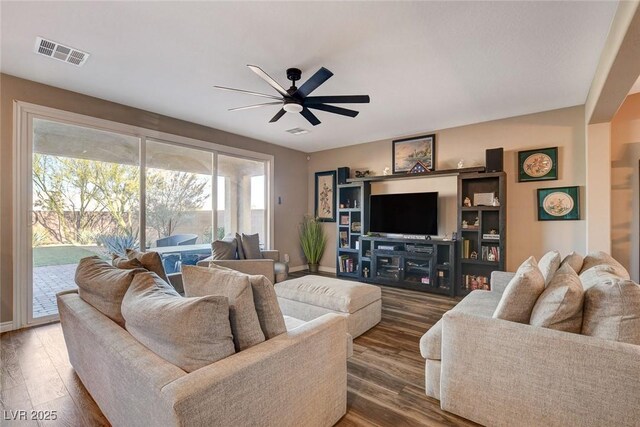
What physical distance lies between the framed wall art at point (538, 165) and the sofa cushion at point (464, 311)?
210 centimetres

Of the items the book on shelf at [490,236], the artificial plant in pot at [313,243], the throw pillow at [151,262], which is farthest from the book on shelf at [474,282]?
the throw pillow at [151,262]

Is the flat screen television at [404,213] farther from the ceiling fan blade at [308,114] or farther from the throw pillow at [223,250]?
the throw pillow at [223,250]

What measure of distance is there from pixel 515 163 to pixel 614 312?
3.21 m

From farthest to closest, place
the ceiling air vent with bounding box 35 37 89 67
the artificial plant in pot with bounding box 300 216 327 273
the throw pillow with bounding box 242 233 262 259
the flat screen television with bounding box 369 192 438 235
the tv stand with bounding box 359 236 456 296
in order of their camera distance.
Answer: the artificial plant in pot with bounding box 300 216 327 273 < the flat screen television with bounding box 369 192 438 235 < the tv stand with bounding box 359 236 456 296 < the throw pillow with bounding box 242 233 262 259 < the ceiling air vent with bounding box 35 37 89 67

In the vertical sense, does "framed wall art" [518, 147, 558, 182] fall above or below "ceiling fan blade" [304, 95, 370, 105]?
below

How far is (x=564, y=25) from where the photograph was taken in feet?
6.98

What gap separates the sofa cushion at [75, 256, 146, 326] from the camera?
1589 mm

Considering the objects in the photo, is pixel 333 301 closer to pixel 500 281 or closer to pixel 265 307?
pixel 265 307

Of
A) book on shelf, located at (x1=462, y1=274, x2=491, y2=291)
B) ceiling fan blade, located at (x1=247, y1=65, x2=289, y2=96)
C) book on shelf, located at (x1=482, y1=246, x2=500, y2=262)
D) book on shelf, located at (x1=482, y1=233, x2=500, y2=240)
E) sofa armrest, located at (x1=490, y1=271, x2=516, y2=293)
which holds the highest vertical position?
ceiling fan blade, located at (x1=247, y1=65, x2=289, y2=96)

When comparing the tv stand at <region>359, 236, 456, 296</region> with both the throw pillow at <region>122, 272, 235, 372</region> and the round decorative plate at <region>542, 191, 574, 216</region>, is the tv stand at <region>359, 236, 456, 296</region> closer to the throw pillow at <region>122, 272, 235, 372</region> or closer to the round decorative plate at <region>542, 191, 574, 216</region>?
the round decorative plate at <region>542, 191, 574, 216</region>

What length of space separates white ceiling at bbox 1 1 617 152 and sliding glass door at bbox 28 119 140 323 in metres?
0.57

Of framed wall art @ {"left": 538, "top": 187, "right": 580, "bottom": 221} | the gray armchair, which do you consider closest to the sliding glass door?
the gray armchair

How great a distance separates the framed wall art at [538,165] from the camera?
3.83m

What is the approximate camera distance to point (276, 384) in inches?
49.0
